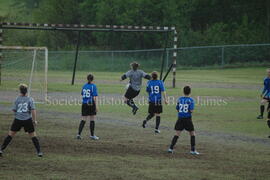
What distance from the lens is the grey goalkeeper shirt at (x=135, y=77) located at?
20.5m

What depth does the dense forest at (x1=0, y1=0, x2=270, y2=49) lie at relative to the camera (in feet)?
184

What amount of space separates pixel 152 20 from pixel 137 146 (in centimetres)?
4444

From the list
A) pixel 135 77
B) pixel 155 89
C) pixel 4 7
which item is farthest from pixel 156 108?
pixel 4 7

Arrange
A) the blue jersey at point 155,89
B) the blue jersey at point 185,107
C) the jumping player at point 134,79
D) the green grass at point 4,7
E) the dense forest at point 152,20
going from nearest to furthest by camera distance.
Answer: the blue jersey at point 185,107 < the blue jersey at point 155,89 < the jumping player at point 134,79 < the dense forest at point 152,20 < the green grass at point 4,7

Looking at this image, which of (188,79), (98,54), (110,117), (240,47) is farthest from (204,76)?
(110,117)

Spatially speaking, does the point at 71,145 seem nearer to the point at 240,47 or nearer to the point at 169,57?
the point at 169,57

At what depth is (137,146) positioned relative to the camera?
1471cm

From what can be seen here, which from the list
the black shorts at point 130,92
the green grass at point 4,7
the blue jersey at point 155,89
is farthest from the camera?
the green grass at point 4,7

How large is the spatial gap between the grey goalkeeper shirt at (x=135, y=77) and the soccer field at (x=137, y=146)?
1.29 metres

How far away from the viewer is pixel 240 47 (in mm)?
49469

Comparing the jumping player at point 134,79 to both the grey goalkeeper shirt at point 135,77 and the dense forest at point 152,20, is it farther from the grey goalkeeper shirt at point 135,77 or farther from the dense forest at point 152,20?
the dense forest at point 152,20

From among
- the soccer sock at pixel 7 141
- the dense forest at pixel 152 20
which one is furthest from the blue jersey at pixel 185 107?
the dense forest at pixel 152 20

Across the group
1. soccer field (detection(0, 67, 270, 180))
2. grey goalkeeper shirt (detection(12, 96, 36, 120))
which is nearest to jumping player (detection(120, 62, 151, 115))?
soccer field (detection(0, 67, 270, 180))

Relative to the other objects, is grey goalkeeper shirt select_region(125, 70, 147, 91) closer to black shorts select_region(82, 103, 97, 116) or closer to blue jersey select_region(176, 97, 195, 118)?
black shorts select_region(82, 103, 97, 116)
